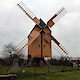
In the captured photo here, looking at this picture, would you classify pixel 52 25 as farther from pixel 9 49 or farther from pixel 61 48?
pixel 9 49

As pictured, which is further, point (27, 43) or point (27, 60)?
point (27, 60)

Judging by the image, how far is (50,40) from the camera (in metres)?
21.0

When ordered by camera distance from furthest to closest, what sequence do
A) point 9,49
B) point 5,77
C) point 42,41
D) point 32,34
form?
point 9,49
point 32,34
point 42,41
point 5,77

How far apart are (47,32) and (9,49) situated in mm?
19479

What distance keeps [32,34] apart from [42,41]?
2.53 meters

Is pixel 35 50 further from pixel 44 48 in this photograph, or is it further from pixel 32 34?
pixel 32 34

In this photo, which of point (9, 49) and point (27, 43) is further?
point (9, 49)

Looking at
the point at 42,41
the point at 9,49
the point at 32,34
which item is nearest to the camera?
the point at 42,41

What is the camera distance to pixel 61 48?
822 inches

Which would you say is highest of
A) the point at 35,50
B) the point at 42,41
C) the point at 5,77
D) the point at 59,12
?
the point at 59,12

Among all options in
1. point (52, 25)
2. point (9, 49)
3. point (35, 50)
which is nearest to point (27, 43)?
point (35, 50)

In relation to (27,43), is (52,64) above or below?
below

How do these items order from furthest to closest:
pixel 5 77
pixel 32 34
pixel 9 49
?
pixel 9 49 < pixel 32 34 < pixel 5 77

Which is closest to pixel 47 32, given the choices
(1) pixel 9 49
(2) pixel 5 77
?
(2) pixel 5 77
